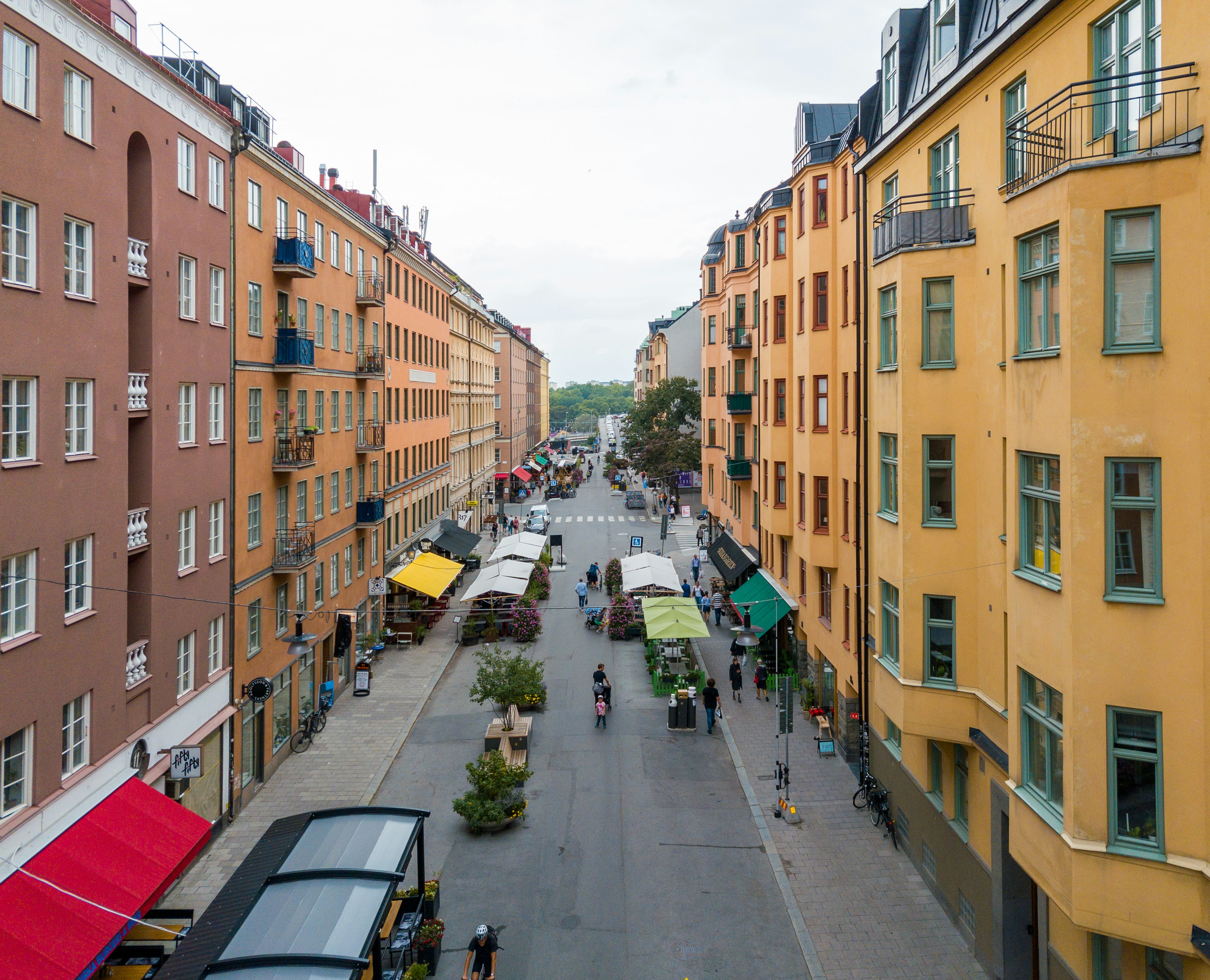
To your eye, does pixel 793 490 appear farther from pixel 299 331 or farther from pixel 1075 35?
pixel 1075 35

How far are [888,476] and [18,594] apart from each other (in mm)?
15124

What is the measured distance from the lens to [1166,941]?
9.52 meters

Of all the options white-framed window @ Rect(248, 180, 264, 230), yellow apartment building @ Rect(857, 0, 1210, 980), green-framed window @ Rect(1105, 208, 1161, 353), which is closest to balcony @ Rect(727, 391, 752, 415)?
white-framed window @ Rect(248, 180, 264, 230)

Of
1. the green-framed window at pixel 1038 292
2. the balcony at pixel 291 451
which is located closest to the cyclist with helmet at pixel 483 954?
the green-framed window at pixel 1038 292

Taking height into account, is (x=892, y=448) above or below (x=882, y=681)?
above

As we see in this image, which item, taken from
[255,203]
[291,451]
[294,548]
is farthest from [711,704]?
[255,203]

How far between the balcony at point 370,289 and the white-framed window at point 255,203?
→ 9909mm

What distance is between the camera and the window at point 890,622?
55.9 feet

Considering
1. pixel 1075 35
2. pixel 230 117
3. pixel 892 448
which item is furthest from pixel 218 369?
pixel 1075 35

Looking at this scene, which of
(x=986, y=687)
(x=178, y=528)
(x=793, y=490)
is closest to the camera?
(x=986, y=687)

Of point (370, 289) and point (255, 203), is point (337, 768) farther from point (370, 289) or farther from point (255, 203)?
point (370, 289)

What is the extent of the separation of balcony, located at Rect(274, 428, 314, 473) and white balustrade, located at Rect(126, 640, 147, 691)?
27.5ft

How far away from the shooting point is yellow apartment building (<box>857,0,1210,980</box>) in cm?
941

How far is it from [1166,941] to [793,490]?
63.1 ft
